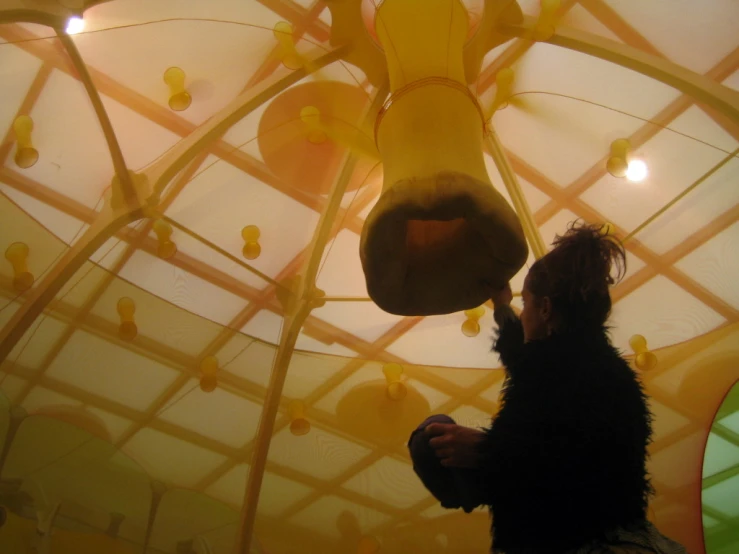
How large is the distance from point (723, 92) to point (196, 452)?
155 inches

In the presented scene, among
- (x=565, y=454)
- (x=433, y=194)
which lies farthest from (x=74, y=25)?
(x=565, y=454)

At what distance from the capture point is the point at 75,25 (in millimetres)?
3984

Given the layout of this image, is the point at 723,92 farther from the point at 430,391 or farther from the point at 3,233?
the point at 3,233

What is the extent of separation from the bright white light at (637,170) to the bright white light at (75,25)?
3774mm

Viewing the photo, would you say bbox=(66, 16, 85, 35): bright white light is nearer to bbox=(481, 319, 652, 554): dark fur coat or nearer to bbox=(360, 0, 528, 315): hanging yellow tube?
bbox=(360, 0, 528, 315): hanging yellow tube

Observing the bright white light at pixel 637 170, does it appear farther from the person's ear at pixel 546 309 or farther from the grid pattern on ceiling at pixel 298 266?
the person's ear at pixel 546 309

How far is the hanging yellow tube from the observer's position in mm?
2881

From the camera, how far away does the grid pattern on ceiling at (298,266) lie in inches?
143

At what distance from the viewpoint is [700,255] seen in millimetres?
4410

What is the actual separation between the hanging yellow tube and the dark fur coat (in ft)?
3.20

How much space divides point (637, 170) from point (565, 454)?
3.33 metres

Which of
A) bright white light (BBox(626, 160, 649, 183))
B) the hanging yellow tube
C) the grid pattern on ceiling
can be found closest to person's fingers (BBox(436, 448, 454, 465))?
the hanging yellow tube

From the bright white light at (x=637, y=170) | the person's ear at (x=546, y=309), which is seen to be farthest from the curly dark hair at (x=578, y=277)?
the bright white light at (x=637, y=170)

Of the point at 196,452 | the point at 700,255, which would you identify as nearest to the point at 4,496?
the point at 196,452
